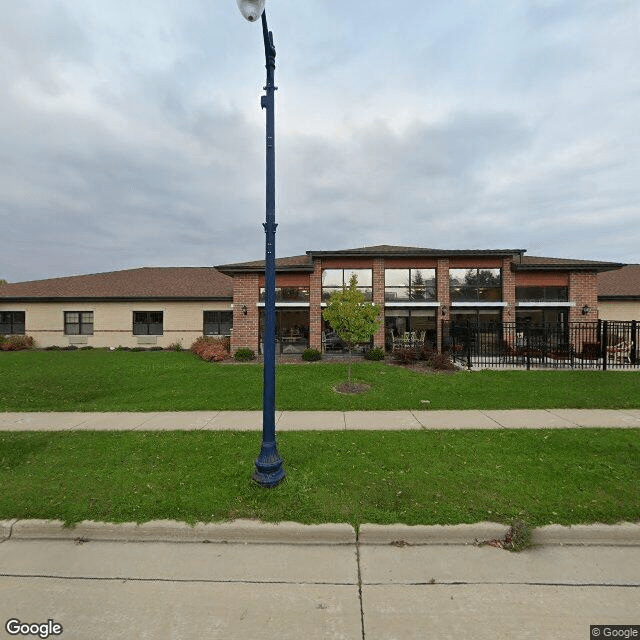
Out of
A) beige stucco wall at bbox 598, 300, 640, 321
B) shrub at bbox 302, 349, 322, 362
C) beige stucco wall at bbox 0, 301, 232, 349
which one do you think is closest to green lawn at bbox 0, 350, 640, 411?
shrub at bbox 302, 349, 322, 362

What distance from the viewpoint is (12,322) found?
2325 centimetres

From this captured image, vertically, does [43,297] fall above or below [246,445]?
above

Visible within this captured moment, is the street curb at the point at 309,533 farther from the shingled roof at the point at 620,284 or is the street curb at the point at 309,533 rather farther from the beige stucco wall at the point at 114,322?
the shingled roof at the point at 620,284

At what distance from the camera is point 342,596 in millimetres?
2699

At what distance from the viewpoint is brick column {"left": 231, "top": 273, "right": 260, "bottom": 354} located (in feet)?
59.2

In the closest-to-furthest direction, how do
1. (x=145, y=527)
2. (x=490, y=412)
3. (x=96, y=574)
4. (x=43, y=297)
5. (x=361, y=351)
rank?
(x=96, y=574)
(x=145, y=527)
(x=490, y=412)
(x=361, y=351)
(x=43, y=297)

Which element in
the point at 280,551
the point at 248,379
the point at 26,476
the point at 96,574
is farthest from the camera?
the point at 248,379

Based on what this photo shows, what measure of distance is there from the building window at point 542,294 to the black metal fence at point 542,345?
5.64ft

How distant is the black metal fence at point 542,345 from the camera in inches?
564

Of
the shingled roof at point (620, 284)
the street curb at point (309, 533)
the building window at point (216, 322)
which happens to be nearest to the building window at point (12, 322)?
the building window at point (216, 322)

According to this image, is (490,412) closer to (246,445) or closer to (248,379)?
(246,445)

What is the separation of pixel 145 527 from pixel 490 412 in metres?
7.44

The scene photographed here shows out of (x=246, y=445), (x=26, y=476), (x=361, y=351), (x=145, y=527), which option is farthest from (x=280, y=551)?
(x=361, y=351)

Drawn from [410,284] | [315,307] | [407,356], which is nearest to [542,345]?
[407,356]
